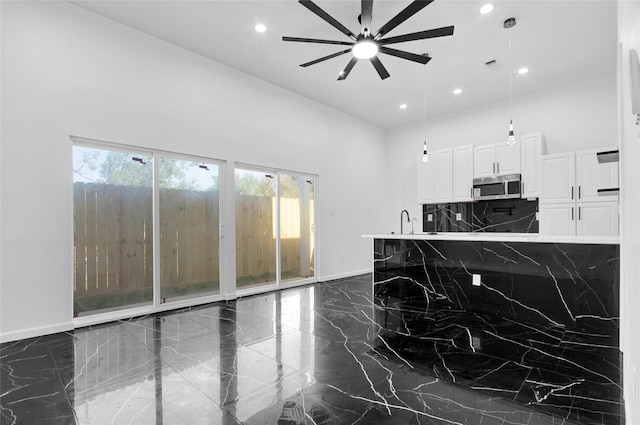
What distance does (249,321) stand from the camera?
3615 mm

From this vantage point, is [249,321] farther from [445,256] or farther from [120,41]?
[120,41]

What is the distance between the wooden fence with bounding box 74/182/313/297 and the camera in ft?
11.9

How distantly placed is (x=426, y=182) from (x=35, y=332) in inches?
248

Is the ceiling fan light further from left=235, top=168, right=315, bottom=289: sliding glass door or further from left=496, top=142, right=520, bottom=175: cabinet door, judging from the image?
left=496, top=142, right=520, bottom=175: cabinet door

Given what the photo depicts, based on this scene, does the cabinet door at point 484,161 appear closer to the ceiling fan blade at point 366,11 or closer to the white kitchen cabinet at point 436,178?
the white kitchen cabinet at point 436,178

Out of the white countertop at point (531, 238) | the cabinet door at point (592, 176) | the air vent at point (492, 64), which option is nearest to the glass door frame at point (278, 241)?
the white countertop at point (531, 238)

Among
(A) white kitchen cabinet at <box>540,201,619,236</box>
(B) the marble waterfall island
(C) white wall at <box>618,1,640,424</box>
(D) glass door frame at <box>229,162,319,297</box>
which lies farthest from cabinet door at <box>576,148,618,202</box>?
(D) glass door frame at <box>229,162,319,297</box>

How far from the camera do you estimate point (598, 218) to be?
14.9 feet

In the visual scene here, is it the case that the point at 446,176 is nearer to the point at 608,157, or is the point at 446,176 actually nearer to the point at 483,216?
the point at 483,216

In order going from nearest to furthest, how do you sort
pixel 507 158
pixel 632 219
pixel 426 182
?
pixel 632 219, pixel 507 158, pixel 426 182

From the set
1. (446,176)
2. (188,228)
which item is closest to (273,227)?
(188,228)

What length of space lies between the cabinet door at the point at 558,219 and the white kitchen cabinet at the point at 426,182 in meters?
1.94

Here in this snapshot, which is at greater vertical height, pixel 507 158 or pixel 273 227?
pixel 507 158

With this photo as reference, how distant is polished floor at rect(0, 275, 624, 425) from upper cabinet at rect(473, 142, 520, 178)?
10.0 ft
